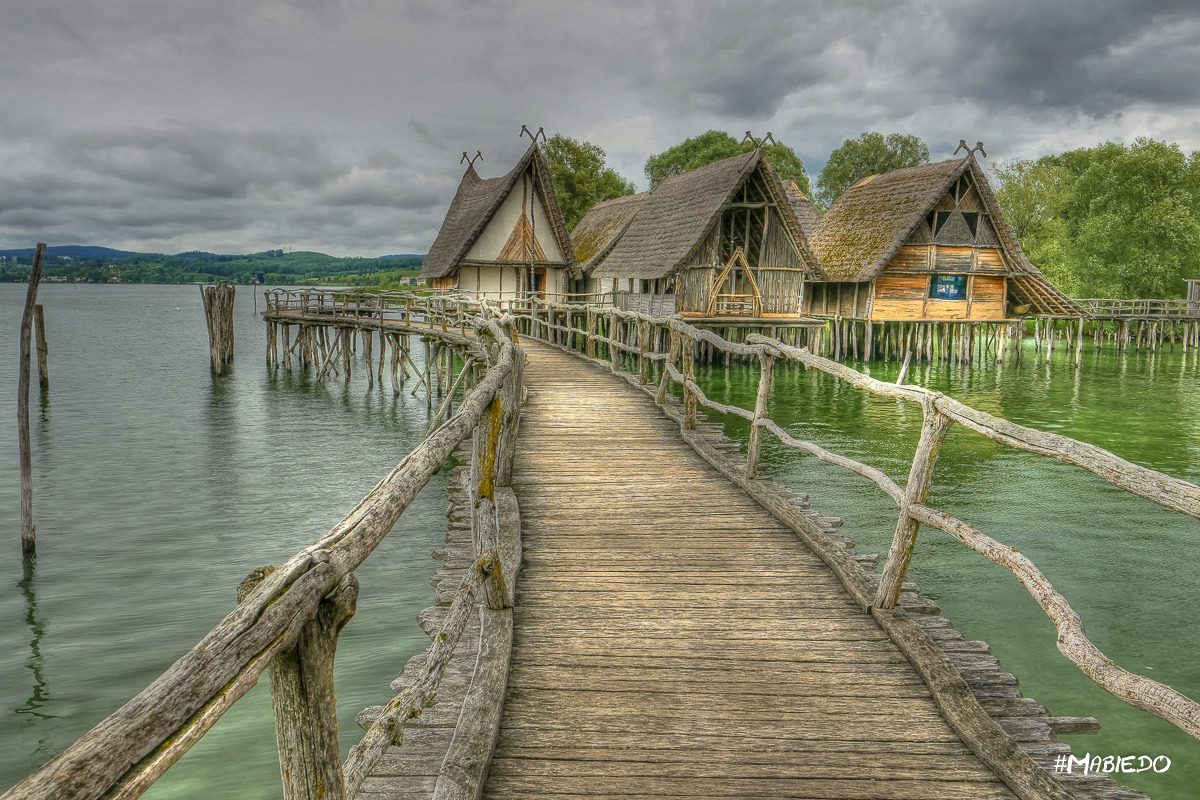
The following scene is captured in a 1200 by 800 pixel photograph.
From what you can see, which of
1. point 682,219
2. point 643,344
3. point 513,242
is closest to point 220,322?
point 513,242

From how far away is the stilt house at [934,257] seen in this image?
28328mm

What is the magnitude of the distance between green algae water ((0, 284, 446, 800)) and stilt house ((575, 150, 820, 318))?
8775 millimetres

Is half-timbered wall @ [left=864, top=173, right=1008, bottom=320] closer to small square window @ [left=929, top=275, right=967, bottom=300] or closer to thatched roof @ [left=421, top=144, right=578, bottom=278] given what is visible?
small square window @ [left=929, top=275, right=967, bottom=300]

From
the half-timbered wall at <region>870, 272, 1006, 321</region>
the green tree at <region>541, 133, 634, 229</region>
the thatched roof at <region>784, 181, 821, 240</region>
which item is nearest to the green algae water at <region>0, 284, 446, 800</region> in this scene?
the half-timbered wall at <region>870, 272, 1006, 321</region>

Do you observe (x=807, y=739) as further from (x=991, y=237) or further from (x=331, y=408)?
(x=991, y=237)

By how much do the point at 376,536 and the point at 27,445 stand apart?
1001 cm

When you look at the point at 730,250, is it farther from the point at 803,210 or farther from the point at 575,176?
the point at 575,176

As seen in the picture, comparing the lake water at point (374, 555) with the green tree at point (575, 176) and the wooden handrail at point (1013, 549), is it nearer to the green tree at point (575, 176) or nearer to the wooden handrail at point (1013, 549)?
the wooden handrail at point (1013, 549)

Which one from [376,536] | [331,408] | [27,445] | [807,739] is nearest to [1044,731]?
[807,739]

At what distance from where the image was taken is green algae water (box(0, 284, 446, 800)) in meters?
6.15

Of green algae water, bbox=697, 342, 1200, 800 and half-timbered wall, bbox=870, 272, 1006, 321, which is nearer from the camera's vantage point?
green algae water, bbox=697, 342, 1200, 800

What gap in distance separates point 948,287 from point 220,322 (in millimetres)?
25358

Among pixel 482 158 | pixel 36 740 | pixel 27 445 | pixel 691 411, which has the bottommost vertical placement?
pixel 36 740

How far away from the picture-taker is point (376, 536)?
2.34 metres
